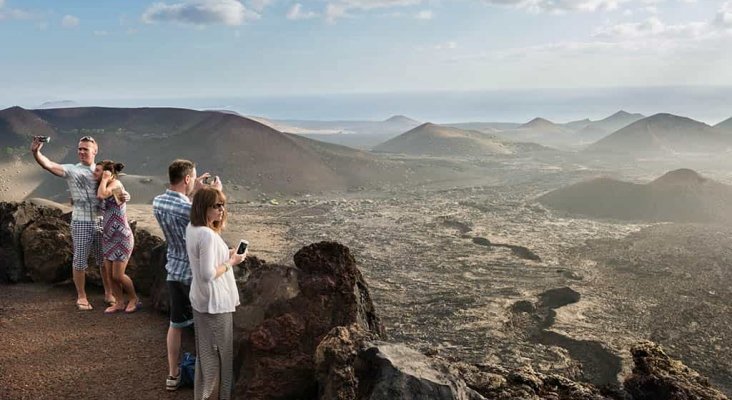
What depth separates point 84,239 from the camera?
6.09 meters

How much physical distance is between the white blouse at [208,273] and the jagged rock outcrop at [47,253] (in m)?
4.52


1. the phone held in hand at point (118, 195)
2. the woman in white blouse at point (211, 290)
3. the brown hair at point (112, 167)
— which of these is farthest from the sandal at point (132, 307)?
the woman in white blouse at point (211, 290)

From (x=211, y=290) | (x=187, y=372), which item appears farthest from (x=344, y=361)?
(x=187, y=372)

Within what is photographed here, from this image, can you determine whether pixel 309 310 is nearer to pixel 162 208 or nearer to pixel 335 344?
pixel 335 344

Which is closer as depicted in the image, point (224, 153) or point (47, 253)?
point (47, 253)

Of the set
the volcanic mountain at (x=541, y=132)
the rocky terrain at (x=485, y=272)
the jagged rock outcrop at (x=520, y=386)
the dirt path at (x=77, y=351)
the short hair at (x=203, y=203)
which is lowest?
the rocky terrain at (x=485, y=272)

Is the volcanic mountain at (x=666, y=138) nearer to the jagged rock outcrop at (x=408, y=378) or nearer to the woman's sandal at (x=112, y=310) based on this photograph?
the woman's sandal at (x=112, y=310)

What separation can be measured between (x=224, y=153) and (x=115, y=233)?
28020 millimetres

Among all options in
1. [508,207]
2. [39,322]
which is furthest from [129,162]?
[39,322]

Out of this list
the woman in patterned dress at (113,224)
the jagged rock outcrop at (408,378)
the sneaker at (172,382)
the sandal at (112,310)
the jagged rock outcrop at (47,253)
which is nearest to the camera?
the jagged rock outcrop at (408,378)

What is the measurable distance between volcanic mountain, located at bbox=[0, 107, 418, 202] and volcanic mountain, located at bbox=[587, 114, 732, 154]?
111 ft

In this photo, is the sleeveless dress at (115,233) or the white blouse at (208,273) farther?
the sleeveless dress at (115,233)

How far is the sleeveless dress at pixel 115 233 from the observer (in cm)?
598

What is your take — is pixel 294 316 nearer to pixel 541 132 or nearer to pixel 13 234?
pixel 13 234
